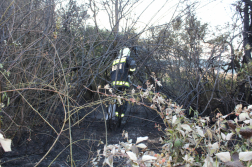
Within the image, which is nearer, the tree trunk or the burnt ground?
the burnt ground

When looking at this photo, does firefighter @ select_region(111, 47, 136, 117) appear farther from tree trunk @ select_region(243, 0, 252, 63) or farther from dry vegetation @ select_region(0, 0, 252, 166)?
tree trunk @ select_region(243, 0, 252, 63)

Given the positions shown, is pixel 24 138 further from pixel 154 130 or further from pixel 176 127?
pixel 176 127

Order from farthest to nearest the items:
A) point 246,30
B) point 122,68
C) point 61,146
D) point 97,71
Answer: point 246,30 → point 122,68 → point 97,71 → point 61,146

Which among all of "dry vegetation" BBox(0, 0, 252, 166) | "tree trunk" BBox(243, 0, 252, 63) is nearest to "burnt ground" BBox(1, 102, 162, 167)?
"dry vegetation" BBox(0, 0, 252, 166)

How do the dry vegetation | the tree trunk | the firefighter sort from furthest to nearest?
the tree trunk
the firefighter
the dry vegetation

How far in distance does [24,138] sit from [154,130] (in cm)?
243

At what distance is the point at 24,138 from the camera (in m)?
3.01

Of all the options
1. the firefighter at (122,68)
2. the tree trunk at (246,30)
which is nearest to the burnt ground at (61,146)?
the firefighter at (122,68)

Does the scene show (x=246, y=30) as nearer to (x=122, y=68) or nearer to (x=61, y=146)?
(x=122, y=68)

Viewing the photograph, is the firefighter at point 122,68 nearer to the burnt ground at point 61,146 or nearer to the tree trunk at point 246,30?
the burnt ground at point 61,146

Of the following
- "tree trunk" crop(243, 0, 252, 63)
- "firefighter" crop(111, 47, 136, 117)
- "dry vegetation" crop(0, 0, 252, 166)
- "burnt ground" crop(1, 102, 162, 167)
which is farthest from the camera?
"tree trunk" crop(243, 0, 252, 63)

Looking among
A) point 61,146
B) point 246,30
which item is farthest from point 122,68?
point 246,30

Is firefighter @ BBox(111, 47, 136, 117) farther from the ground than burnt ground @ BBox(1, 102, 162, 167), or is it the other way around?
firefighter @ BBox(111, 47, 136, 117)

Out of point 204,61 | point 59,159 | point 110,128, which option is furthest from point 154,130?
point 59,159
